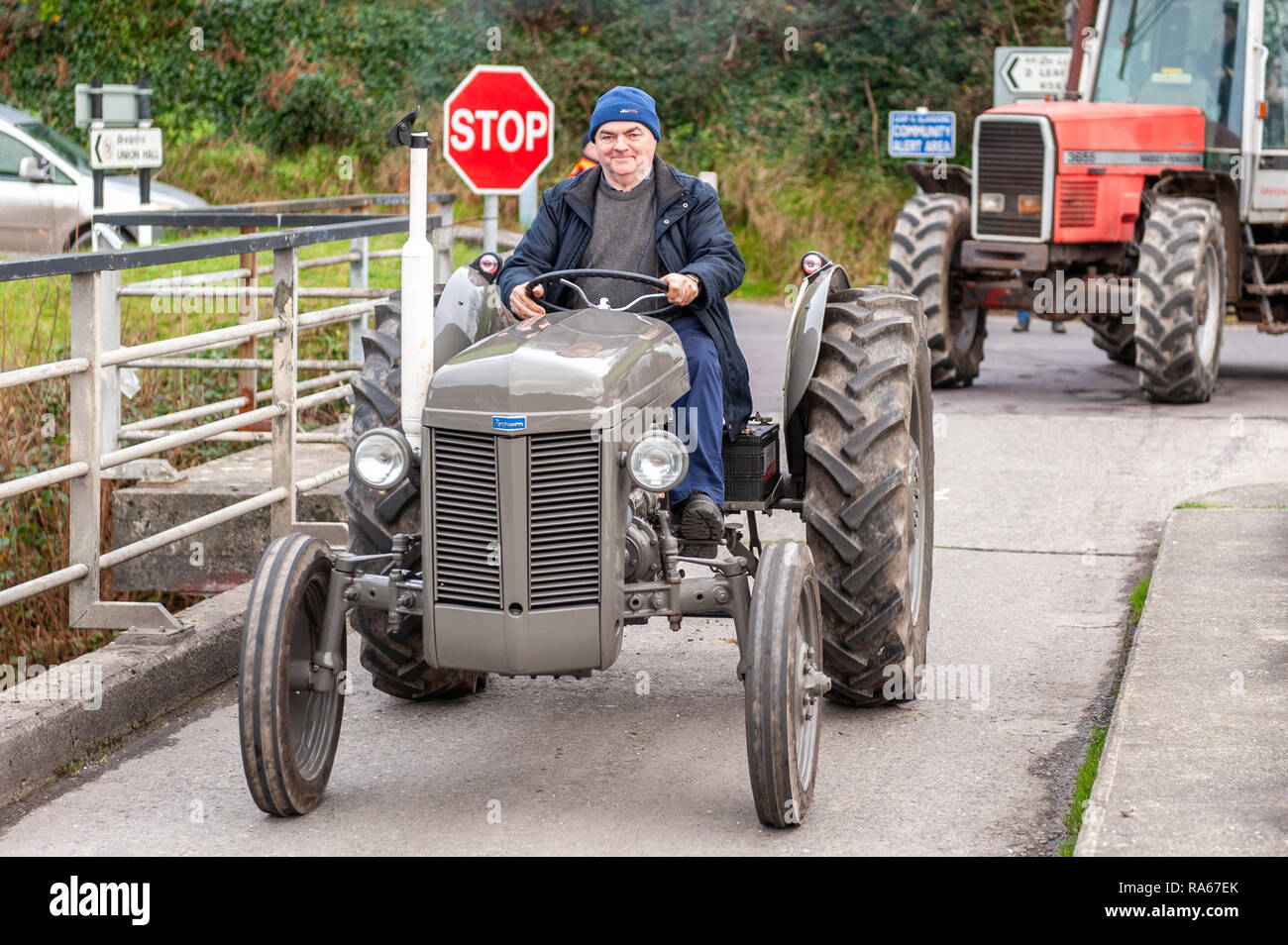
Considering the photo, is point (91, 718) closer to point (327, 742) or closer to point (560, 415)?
point (327, 742)

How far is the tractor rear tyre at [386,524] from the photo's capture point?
17.8 ft

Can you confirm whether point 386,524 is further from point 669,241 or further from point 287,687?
point 669,241

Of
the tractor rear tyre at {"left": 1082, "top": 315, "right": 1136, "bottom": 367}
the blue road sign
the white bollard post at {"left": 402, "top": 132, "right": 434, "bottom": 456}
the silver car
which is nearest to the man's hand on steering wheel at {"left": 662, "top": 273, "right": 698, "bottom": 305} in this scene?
the white bollard post at {"left": 402, "top": 132, "right": 434, "bottom": 456}

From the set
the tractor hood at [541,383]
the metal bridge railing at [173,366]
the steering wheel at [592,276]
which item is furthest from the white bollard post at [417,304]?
the metal bridge railing at [173,366]

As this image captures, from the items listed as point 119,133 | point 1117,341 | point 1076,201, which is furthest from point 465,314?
point 1117,341

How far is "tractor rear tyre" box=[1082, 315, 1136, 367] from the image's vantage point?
50.3 feet

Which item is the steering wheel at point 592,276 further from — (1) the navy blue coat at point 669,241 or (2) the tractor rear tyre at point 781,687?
(2) the tractor rear tyre at point 781,687

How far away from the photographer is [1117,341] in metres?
15.5

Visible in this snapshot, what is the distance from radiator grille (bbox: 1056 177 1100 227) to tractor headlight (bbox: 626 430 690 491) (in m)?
9.81

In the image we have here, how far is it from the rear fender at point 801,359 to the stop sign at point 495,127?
26.7 feet

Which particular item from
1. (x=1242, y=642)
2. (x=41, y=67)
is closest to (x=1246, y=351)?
(x=1242, y=642)

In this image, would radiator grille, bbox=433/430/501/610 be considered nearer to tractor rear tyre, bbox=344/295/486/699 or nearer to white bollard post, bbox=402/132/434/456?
white bollard post, bbox=402/132/434/456

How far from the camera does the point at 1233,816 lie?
4.63m

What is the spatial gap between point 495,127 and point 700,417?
29.6 ft
